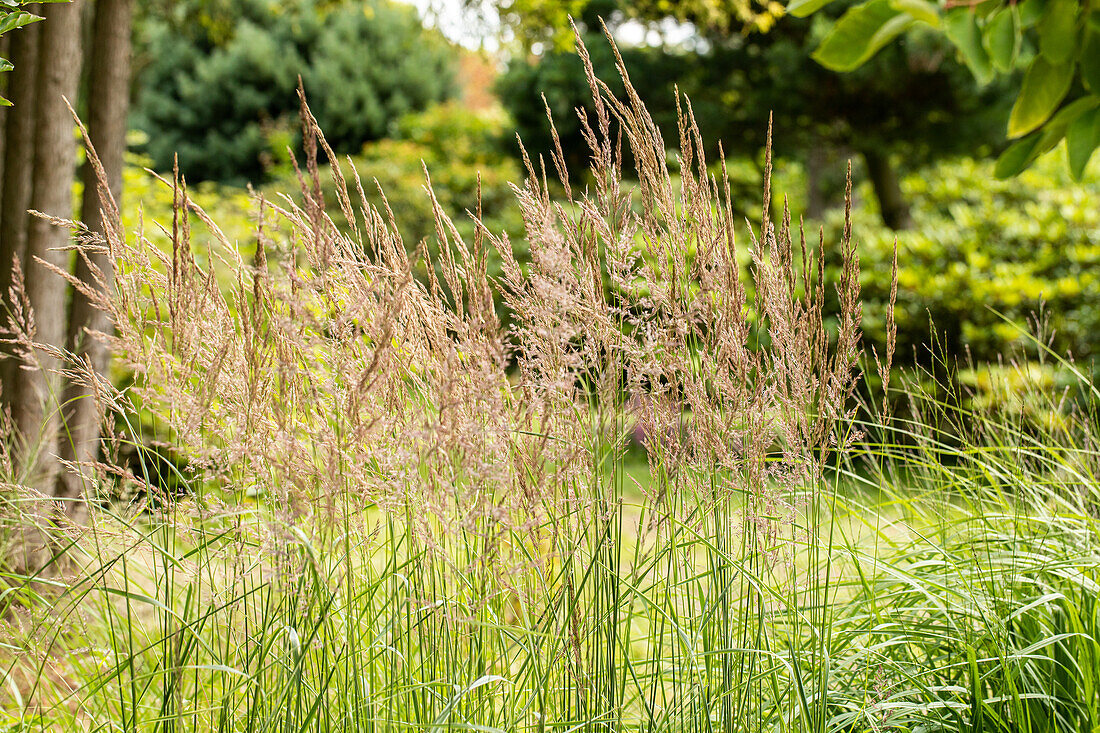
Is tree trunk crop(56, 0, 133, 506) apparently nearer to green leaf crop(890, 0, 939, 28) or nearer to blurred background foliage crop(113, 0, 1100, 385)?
blurred background foliage crop(113, 0, 1100, 385)

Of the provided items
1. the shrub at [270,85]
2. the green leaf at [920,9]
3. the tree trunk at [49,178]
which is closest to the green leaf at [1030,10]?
the green leaf at [920,9]

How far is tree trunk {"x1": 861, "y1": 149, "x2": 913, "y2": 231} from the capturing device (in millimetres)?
8305

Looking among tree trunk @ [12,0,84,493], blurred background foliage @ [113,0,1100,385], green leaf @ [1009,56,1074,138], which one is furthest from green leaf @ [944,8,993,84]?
tree trunk @ [12,0,84,493]

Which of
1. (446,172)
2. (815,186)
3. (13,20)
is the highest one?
(446,172)

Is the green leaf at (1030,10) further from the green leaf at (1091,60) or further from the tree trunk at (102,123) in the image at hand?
the tree trunk at (102,123)

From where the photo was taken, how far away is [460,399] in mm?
1474

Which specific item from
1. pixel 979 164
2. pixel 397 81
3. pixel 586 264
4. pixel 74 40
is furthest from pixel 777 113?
pixel 397 81

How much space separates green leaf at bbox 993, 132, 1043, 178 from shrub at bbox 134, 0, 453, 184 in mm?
14718

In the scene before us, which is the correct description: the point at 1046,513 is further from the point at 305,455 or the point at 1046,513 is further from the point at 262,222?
the point at 262,222

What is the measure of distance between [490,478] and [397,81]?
50.2 feet

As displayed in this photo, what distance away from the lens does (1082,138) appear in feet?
3.97

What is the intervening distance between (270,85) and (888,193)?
1167cm

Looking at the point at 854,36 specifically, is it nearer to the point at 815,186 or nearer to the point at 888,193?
the point at 888,193

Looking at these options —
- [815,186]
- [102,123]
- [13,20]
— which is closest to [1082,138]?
[13,20]
